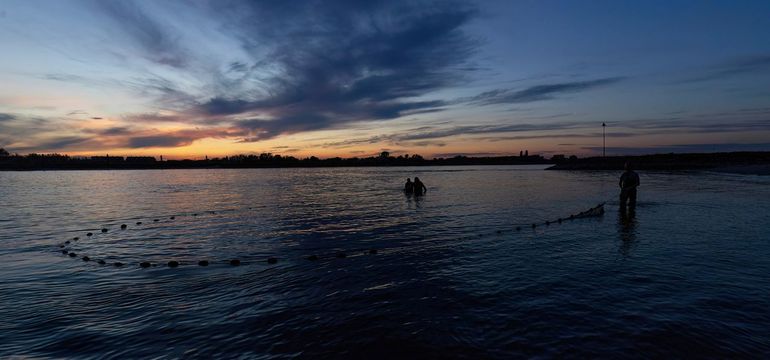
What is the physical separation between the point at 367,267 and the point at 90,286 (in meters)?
8.93

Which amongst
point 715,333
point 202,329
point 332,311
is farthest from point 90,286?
point 715,333

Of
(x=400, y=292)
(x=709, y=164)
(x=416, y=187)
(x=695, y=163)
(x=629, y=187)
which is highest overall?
(x=695, y=163)

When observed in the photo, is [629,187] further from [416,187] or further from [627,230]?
[416,187]

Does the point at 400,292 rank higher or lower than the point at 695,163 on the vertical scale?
lower

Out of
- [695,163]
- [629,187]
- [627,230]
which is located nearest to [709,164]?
[695,163]

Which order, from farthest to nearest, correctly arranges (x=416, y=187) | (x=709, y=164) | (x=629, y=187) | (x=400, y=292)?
(x=709, y=164)
(x=416, y=187)
(x=629, y=187)
(x=400, y=292)

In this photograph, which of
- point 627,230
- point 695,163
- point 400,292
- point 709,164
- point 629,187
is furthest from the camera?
point 695,163

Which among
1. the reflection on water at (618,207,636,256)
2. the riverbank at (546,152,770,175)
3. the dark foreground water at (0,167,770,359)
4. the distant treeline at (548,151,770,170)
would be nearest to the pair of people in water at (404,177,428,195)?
the reflection on water at (618,207,636,256)

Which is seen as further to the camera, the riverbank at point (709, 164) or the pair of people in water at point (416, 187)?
the riverbank at point (709, 164)

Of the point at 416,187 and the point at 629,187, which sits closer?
the point at 629,187

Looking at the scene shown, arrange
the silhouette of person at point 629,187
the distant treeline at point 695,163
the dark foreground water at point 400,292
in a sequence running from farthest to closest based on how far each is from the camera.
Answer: the distant treeline at point 695,163 → the silhouette of person at point 629,187 → the dark foreground water at point 400,292

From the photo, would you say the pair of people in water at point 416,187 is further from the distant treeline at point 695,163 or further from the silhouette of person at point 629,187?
the distant treeline at point 695,163

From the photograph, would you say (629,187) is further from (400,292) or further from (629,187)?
(400,292)

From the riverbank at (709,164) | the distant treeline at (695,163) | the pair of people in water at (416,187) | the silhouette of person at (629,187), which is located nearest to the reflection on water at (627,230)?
the silhouette of person at (629,187)
